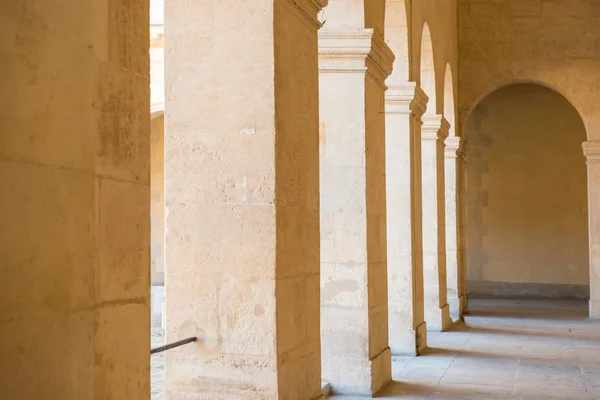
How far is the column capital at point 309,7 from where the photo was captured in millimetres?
4969

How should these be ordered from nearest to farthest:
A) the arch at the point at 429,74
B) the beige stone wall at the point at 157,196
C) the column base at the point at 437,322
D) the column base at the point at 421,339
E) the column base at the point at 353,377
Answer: the column base at the point at 353,377 → the column base at the point at 421,339 → the arch at the point at 429,74 → the column base at the point at 437,322 → the beige stone wall at the point at 157,196

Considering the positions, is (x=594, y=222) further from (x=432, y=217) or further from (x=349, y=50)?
(x=349, y=50)

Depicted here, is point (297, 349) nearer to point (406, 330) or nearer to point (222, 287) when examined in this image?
point (222, 287)

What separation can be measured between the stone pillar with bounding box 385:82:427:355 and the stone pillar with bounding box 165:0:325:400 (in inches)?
179

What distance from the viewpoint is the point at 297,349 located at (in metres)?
4.88

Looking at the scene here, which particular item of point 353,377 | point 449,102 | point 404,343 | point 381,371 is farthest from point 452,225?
point 353,377

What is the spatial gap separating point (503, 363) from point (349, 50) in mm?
4165

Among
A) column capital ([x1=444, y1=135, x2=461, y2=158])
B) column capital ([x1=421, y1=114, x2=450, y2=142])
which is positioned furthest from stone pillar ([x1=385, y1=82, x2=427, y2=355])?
column capital ([x1=444, y1=135, x2=461, y2=158])

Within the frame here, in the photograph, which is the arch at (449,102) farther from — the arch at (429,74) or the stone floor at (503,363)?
the stone floor at (503,363)

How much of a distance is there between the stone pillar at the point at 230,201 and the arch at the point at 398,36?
14.4ft

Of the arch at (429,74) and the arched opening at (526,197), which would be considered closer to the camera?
the arch at (429,74)

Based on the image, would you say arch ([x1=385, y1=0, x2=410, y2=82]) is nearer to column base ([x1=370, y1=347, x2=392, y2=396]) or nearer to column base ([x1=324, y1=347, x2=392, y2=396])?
column base ([x1=370, y1=347, x2=392, y2=396])

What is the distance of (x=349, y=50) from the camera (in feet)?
22.0

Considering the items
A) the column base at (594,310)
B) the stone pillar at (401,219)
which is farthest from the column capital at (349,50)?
the column base at (594,310)
